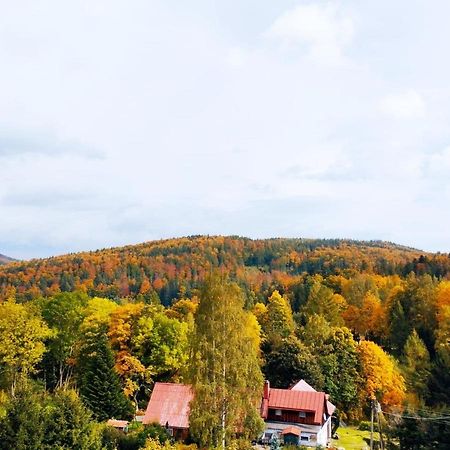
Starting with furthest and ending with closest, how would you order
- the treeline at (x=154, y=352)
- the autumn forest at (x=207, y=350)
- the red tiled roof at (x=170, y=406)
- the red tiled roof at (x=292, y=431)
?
1. the treeline at (x=154, y=352)
2. the red tiled roof at (x=292, y=431)
3. the red tiled roof at (x=170, y=406)
4. the autumn forest at (x=207, y=350)

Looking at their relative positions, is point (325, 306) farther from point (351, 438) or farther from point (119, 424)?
point (119, 424)

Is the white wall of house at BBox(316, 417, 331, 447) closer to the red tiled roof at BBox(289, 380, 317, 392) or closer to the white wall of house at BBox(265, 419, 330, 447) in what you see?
the white wall of house at BBox(265, 419, 330, 447)

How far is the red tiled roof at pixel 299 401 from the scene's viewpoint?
52.5 metres

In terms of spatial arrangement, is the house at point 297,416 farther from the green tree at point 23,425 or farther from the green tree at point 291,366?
the green tree at point 23,425

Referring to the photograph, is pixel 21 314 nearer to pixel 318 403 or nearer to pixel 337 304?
pixel 318 403

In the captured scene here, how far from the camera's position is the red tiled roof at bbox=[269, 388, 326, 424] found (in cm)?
5250

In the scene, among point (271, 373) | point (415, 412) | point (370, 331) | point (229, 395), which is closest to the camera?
point (415, 412)

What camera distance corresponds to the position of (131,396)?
205 feet

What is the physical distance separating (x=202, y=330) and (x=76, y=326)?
1354 inches

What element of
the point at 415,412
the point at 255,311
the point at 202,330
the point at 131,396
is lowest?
the point at 131,396

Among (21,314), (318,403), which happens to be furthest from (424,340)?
(21,314)

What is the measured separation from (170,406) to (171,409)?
0.35 m

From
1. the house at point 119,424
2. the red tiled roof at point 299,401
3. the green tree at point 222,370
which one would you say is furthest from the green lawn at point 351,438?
the house at point 119,424

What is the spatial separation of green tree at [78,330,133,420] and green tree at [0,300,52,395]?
7520 millimetres
